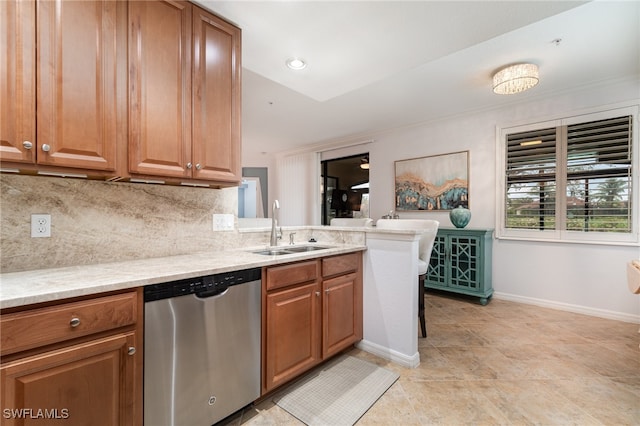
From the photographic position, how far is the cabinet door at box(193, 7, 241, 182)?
1658mm

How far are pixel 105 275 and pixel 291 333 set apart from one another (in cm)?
109

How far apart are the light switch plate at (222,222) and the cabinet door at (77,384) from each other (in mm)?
1012

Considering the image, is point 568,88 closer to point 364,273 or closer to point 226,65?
point 364,273

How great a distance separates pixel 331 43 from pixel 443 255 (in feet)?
10.1

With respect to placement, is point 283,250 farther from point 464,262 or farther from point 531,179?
point 531,179

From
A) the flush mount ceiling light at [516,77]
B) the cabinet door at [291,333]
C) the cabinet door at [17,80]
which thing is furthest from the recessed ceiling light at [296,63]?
the flush mount ceiling light at [516,77]

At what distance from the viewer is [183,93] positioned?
1.60m

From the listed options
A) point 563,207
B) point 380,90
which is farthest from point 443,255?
point 380,90

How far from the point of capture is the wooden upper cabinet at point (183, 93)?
144 centimetres

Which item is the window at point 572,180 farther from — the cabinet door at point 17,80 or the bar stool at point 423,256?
the cabinet door at point 17,80

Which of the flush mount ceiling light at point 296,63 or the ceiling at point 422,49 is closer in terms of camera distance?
the ceiling at point 422,49

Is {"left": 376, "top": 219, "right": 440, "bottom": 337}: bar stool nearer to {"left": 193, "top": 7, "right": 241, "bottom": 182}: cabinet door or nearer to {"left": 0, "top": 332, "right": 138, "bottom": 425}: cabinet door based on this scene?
{"left": 193, "top": 7, "right": 241, "bottom": 182}: cabinet door

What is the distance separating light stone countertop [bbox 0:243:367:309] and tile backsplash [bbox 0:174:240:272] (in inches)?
3.2

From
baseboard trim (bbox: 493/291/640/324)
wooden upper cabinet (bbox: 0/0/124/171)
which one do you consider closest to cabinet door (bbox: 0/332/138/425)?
wooden upper cabinet (bbox: 0/0/124/171)
